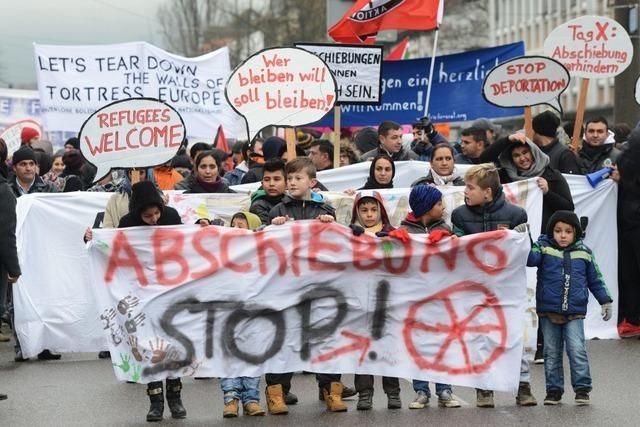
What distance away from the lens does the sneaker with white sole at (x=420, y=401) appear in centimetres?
937

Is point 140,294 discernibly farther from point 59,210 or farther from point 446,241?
point 59,210

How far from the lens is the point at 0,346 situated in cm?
1359

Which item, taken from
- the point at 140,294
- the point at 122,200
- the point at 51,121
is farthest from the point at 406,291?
the point at 51,121

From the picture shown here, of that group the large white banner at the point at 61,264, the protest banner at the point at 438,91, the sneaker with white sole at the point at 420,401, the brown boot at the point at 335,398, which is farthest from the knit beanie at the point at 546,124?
the protest banner at the point at 438,91

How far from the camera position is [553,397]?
9.50 m

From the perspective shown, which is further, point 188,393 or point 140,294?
point 188,393

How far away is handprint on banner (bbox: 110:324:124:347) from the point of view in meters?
9.18

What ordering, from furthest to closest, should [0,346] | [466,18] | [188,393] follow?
[466,18]
[0,346]
[188,393]

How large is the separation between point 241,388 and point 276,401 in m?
0.25

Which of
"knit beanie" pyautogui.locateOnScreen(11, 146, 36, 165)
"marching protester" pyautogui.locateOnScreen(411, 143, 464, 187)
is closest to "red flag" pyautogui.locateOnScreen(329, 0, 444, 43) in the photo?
"knit beanie" pyautogui.locateOnScreen(11, 146, 36, 165)

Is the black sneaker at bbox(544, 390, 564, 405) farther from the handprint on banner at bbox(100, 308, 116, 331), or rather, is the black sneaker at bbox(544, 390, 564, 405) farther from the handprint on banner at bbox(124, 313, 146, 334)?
the handprint on banner at bbox(100, 308, 116, 331)

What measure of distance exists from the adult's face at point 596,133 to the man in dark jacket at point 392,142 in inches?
65.6

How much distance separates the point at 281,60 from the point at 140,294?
12.4 feet

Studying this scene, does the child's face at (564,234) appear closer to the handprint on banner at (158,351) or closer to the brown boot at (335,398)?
the brown boot at (335,398)
